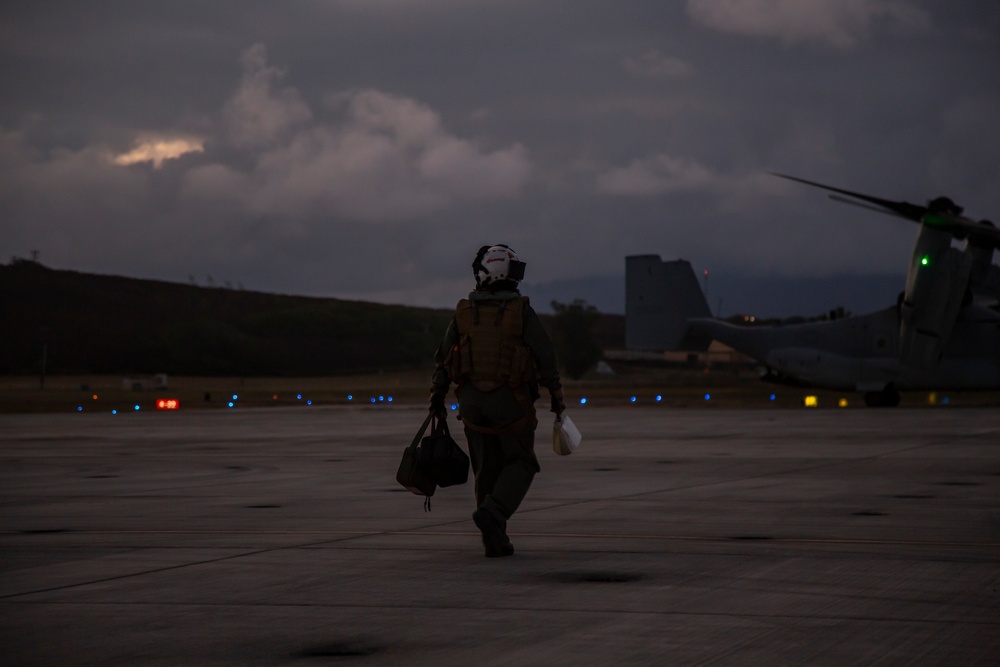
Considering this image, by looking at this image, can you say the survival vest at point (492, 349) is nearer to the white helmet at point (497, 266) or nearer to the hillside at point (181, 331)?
the white helmet at point (497, 266)

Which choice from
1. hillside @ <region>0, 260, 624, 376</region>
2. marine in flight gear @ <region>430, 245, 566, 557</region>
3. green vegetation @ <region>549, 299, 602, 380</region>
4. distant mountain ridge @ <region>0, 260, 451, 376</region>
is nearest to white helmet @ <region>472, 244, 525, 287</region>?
marine in flight gear @ <region>430, 245, 566, 557</region>

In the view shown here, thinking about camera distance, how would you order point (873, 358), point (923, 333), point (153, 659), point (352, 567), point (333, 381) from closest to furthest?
point (153, 659) → point (352, 567) → point (923, 333) → point (873, 358) → point (333, 381)

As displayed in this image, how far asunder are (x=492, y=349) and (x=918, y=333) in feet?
120

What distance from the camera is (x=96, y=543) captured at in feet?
30.2

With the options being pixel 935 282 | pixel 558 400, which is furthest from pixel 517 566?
pixel 935 282

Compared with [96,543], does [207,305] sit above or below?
above

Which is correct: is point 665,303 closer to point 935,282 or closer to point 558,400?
point 935,282

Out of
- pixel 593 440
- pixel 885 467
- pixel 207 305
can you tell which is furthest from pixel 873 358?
pixel 207 305

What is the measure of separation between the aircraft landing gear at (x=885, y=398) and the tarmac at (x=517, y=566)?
2843 cm

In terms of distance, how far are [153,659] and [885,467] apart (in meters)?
12.8

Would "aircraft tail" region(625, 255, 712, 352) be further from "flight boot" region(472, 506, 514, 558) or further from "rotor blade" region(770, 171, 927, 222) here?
"flight boot" region(472, 506, 514, 558)

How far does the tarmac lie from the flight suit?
59 cm

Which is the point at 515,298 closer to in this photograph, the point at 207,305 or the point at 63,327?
the point at 63,327

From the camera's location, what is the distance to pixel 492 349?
8891 mm
